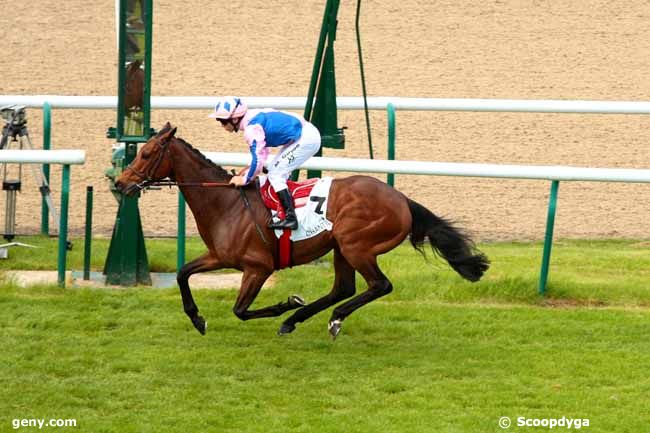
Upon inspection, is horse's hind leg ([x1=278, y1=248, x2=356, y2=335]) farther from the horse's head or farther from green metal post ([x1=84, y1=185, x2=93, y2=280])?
green metal post ([x1=84, y1=185, x2=93, y2=280])

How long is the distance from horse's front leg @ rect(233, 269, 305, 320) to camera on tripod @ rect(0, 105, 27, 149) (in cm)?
301

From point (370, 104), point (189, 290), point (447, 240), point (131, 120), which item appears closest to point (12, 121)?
point (131, 120)

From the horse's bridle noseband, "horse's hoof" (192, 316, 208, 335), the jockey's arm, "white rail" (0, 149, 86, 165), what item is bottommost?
"horse's hoof" (192, 316, 208, 335)

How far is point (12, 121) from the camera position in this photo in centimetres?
1066

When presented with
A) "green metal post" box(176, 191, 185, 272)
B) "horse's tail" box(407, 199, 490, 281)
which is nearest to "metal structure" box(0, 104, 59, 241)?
"green metal post" box(176, 191, 185, 272)

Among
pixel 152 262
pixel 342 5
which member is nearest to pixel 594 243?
pixel 152 262

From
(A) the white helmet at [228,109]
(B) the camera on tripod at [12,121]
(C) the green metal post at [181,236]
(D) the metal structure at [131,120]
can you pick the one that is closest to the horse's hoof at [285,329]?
(A) the white helmet at [228,109]

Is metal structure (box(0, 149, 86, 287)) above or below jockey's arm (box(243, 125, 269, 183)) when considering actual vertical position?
below

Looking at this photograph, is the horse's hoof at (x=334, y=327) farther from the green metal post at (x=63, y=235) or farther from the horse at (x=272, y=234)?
the green metal post at (x=63, y=235)

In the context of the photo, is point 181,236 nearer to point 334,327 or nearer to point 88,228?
point 88,228

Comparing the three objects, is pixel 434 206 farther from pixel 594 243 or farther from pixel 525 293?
pixel 525 293

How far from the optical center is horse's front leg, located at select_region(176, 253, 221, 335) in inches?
327

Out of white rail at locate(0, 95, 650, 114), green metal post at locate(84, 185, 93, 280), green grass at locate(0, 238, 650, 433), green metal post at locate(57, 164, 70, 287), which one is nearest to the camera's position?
green grass at locate(0, 238, 650, 433)

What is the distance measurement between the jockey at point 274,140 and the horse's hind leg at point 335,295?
446 millimetres
